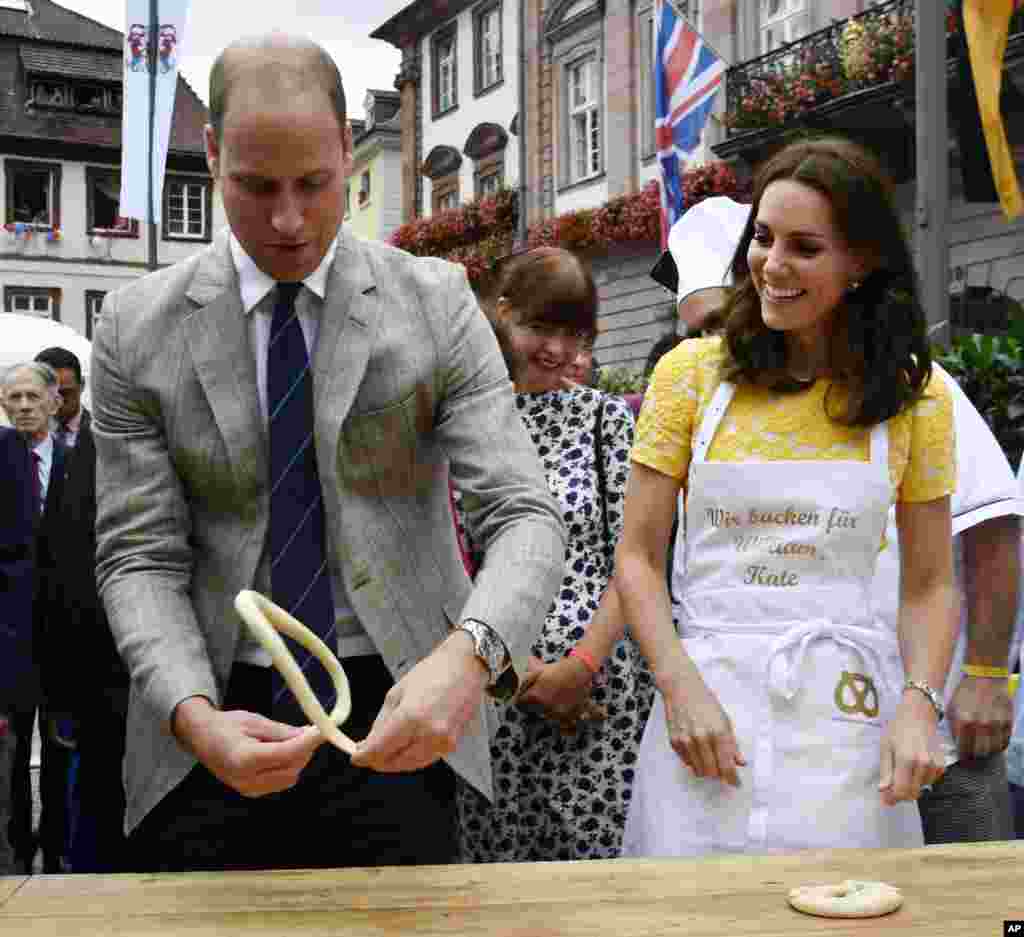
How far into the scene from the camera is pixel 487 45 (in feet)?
96.8

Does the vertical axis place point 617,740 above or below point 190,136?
below

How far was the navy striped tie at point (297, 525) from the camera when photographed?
203 cm

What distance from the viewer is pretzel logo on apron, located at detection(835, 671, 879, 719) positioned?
2.28 meters

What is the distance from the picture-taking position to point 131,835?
2.10 metres

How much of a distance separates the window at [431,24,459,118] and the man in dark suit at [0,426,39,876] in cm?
2777

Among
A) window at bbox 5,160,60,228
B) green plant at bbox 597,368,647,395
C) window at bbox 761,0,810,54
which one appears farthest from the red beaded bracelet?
window at bbox 5,160,60,228

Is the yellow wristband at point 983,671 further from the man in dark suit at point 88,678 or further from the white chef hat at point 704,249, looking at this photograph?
the man in dark suit at point 88,678

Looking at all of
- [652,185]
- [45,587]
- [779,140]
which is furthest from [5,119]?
[45,587]

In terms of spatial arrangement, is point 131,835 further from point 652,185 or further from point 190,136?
point 190,136

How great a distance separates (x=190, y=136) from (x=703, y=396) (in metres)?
42.8

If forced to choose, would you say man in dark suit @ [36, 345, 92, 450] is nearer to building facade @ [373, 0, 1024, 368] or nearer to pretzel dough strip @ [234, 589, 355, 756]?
pretzel dough strip @ [234, 589, 355, 756]

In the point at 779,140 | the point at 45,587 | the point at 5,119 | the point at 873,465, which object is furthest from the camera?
the point at 5,119

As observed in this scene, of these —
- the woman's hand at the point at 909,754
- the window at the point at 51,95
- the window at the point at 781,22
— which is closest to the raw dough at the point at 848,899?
the woman's hand at the point at 909,754

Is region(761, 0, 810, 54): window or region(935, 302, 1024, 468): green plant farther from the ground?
region(761, 0, 810, 54): window
